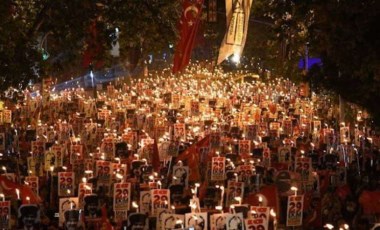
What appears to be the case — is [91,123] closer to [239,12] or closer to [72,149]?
[72,149]

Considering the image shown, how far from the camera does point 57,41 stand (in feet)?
76.6

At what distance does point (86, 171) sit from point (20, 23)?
173 inches

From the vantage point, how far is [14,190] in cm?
1722

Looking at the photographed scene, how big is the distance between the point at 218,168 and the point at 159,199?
418cm

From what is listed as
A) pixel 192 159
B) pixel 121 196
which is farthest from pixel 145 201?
pixel 192 159

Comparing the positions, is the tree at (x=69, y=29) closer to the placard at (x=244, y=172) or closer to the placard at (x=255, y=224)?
the placard at (x=244, y=172)

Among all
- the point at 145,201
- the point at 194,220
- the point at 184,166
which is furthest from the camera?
the point at 184,166

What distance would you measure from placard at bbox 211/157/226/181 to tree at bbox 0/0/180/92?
4562mm

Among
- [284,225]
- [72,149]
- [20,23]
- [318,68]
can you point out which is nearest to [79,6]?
[20,23]

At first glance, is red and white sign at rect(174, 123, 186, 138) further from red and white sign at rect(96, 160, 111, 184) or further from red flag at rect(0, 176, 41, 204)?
red flag at rect(0, 176, 41, 204)

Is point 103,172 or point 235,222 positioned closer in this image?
point 235,222

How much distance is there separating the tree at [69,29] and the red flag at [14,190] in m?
4.21

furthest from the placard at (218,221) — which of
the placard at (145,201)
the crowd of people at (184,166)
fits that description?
the placard at (145,201)

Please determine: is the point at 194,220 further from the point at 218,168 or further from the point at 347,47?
the point at 218,168
